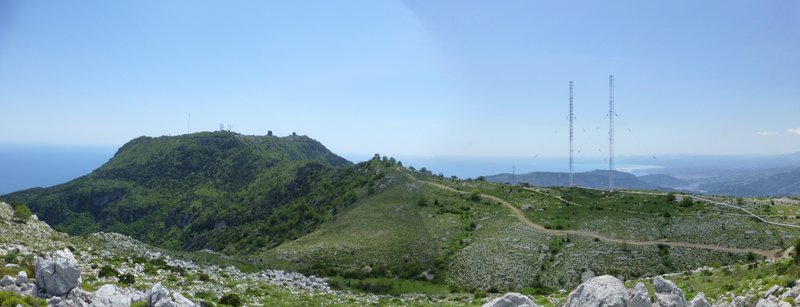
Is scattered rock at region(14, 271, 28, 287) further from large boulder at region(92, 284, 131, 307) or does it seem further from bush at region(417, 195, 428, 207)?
bush at region(417, 195, 428, 207)

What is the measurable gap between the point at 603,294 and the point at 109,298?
30.5 meters

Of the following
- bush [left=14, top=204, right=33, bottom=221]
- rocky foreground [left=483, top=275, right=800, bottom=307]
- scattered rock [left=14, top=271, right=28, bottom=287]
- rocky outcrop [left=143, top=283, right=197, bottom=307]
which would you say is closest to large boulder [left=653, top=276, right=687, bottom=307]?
rocky foreground [left=483, top=275, right=800, bottom=307]

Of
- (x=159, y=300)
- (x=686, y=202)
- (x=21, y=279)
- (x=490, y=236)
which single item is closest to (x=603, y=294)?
(x=159, y=300)

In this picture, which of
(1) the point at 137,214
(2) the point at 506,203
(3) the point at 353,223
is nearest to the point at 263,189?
(1) the point at 137,214

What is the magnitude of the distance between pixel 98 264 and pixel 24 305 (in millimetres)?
16329

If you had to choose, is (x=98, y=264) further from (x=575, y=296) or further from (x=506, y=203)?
(x=506, y=203)

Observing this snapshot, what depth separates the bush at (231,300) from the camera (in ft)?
118

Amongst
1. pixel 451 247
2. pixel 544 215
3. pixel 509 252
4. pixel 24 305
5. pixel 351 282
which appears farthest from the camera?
pixel 544 215

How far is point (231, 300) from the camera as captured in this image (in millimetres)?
36156

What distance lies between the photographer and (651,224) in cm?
7919

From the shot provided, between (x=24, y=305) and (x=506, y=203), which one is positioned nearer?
(x=24, y=305)

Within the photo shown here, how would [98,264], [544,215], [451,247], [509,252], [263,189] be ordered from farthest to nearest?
[263,189] → [544,215] → [451,247] → [509,252] → [98,264]

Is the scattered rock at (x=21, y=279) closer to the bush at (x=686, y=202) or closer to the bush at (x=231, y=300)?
the bush at (x=231, y=300)

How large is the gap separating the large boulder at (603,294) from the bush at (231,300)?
2511 cm
